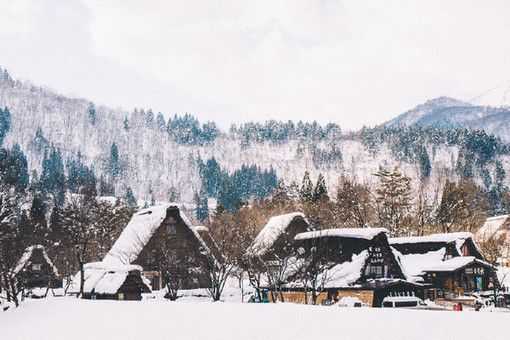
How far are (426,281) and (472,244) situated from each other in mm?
7458

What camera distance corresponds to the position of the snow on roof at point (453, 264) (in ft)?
Result: 182

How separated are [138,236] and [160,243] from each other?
6.26m

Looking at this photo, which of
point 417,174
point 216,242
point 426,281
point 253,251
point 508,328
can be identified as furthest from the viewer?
point 417,174

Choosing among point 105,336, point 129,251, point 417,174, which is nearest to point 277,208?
point 129,251

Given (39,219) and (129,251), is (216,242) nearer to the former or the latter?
(129,251)

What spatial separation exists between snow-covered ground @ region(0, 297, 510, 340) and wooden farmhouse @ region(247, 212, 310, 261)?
22.5m

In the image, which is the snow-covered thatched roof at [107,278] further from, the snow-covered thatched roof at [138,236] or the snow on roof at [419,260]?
the snow on roof at [419,260]

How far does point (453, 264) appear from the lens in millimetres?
56375

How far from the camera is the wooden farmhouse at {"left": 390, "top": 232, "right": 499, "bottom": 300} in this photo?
56156 mm

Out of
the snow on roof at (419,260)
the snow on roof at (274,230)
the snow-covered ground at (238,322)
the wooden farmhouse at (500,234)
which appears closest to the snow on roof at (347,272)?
the snow on roof at (274,230)

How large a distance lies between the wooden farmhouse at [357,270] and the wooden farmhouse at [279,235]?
2.98 metres

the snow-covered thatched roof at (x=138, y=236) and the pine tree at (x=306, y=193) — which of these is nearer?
the snow-covered thatched roof at (x=138, y=236)

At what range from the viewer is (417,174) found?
633 feet

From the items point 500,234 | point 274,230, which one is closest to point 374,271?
point 274,230
